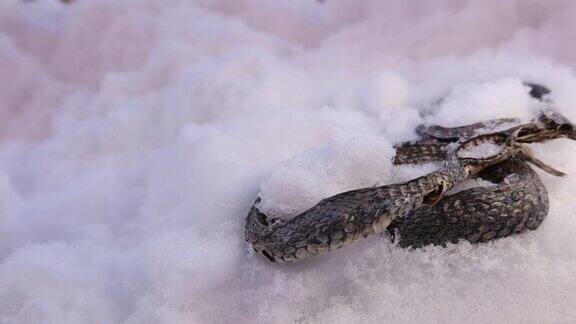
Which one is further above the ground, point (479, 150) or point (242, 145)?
point (242, 145)

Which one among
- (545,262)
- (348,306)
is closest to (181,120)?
(348,306)

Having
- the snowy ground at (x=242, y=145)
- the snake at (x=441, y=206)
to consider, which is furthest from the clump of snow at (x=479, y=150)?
the snowy ground at (x=242, y=145)

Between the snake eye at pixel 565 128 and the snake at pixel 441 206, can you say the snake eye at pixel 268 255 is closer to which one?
the snake at pixel 441 206

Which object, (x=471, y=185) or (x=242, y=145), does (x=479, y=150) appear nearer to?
(x=471, y=185)

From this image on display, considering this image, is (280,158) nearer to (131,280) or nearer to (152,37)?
(131,280)

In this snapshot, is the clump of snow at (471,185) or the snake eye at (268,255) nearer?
the snake eye at (268,255)

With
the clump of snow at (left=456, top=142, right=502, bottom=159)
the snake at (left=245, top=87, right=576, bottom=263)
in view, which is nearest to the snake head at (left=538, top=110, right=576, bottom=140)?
the snake at (left=245, top=87, right=576, bottom=263)

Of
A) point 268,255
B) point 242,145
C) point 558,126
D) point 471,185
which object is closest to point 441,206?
point 471,185
